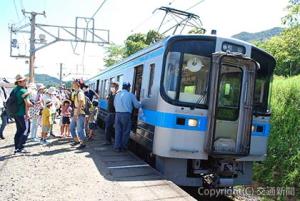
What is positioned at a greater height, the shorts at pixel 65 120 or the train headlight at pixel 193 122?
the train headlight at pixel 193 122

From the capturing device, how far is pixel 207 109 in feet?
23.6

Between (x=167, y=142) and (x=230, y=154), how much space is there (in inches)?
48.9

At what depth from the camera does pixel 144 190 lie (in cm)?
611

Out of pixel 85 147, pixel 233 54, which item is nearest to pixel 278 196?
Result: pixel 233 54

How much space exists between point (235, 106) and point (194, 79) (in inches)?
38.7

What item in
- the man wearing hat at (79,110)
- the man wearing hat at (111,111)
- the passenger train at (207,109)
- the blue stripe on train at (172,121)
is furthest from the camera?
the man wearing hat at (111,111)

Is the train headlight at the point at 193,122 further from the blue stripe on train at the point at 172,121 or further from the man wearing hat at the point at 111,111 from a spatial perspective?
the man wearing hat at the point at 111,111

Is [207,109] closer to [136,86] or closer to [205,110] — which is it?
[205,110]

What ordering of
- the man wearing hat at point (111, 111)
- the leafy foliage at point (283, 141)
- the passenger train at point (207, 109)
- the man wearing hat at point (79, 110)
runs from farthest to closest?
the man wearing hat at point (111, 111) < the man wearing hat at point (79, 110) < the leafy foliage at point (283, 141) < the passenger train at point (207, 109)

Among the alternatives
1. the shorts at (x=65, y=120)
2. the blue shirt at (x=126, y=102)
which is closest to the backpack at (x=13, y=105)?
the blue shirt at (x=126, y=102)

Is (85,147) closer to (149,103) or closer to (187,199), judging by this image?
(149,103)

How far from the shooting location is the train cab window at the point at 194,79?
7.14 m

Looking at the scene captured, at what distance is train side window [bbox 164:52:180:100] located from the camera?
712cm

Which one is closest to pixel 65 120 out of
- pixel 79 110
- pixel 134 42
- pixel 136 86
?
pixel 79 110
